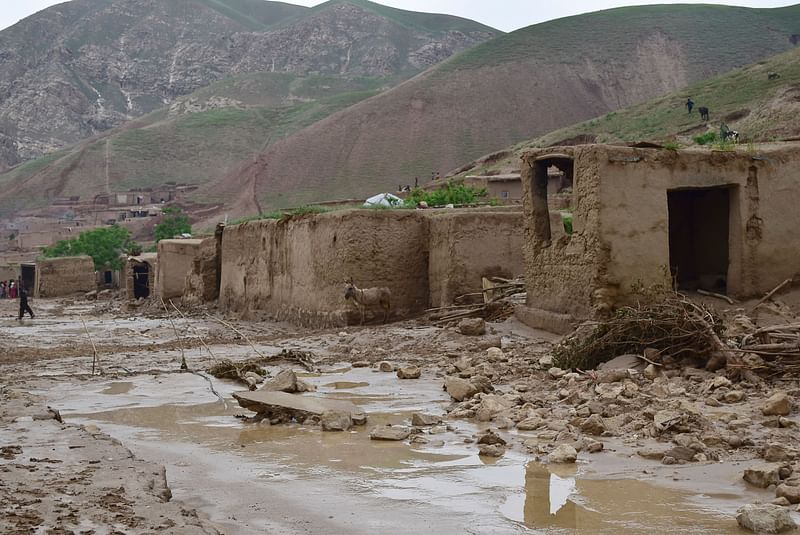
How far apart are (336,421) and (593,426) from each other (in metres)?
1.88

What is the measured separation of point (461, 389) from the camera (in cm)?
775

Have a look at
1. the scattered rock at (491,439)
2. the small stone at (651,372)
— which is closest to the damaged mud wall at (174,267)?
the small stone at (651,372)

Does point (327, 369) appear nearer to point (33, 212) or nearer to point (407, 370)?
point (407, 370)

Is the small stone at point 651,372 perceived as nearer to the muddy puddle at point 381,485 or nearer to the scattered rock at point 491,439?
the muddy puddle at point 381,485

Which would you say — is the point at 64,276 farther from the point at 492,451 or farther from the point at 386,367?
the point at 492,451

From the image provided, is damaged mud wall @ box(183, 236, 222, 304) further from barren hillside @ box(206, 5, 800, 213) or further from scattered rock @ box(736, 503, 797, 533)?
barren hillside @ box(206, 5, 800, 213)

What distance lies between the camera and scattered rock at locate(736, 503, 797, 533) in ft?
13.2

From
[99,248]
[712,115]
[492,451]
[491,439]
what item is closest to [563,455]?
[492,451]

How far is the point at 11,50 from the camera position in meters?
135

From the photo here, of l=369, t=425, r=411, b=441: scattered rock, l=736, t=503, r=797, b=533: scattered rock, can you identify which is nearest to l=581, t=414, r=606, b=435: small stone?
l=369, t=425, r=411, b=441: scattered rock

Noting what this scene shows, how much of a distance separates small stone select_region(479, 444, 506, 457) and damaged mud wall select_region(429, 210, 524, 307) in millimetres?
7737

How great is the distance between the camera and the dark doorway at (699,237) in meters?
11.5

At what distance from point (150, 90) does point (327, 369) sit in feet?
456

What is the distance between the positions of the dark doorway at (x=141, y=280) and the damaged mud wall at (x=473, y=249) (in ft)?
63.9
